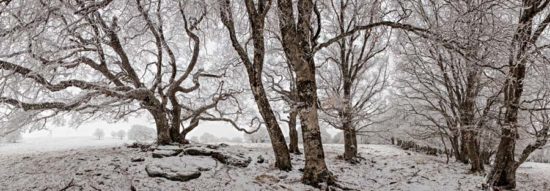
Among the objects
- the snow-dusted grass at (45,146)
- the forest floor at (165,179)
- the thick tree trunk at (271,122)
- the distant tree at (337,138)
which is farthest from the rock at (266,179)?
the distant tree at (337,138)

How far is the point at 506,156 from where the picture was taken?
9000mm

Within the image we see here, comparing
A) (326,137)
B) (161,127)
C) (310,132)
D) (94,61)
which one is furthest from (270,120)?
(326,137)

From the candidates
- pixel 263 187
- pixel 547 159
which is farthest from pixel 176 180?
pixel 547 159

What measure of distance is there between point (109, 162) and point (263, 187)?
14.0ft

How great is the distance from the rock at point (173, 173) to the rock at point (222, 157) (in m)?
1.50

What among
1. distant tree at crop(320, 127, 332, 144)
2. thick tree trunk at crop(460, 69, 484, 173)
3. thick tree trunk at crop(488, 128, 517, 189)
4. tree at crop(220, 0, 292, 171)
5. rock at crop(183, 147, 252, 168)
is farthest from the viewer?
distant tree at crop(320, 127, 332, 144)

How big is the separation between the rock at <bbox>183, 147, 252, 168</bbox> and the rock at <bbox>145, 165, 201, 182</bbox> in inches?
59.0

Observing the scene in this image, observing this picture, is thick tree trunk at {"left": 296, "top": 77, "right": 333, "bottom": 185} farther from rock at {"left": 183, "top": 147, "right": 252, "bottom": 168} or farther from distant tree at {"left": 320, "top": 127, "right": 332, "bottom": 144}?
distant tree at {"left": 320, "top": 127, "right": 332, "bottom": 144}

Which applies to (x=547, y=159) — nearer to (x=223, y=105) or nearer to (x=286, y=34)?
(x=223, y=105)

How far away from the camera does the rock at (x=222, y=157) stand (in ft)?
30.0

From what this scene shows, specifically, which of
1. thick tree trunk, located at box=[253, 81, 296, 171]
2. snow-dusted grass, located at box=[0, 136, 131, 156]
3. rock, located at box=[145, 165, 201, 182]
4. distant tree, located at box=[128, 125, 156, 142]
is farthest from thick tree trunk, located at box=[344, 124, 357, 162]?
distant tree, located at box=[128, 125, 156, 142]

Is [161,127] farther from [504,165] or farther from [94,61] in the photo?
[504,165]

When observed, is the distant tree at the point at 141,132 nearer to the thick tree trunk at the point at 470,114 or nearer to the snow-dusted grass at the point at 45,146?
the snow-dusted grass at the point at 45,146

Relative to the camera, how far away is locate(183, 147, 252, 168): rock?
9.15 m
